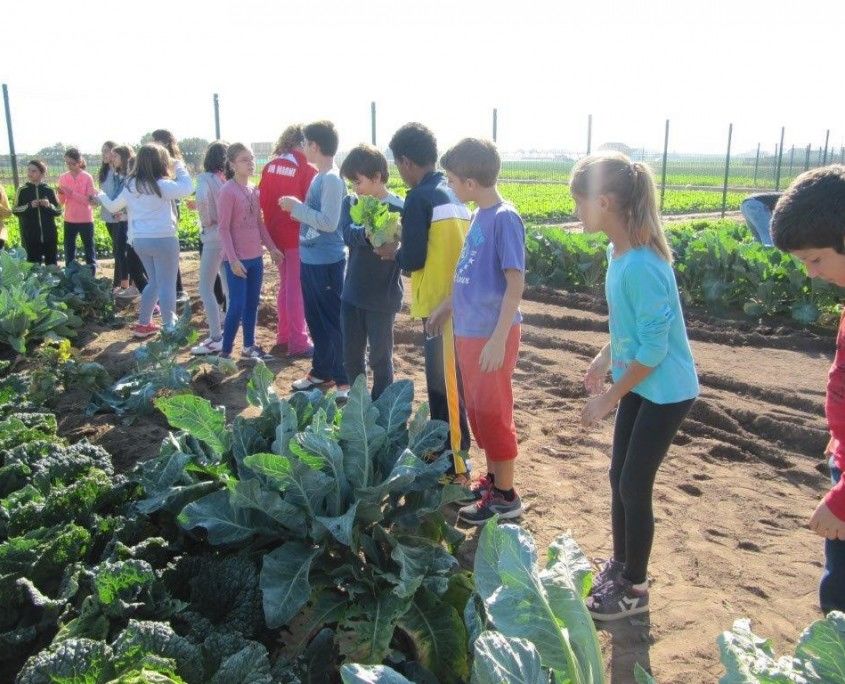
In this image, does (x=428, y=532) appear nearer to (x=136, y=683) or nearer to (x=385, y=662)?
(x=385, y=662)

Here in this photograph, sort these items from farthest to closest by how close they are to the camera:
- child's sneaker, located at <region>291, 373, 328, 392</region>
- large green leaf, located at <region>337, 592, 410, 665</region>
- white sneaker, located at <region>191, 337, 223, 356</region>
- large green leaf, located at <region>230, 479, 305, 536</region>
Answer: white sneaker, located at <region>191, 337, 223, 356</region> < child's sneaker, located at <region>291, 373, 328, 392</region> < large green leaf, located at <region>230, 479, 305, 536</region> < large green leaf, located at <region>337, 592, 410, 665</region>

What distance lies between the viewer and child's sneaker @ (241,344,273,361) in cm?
639

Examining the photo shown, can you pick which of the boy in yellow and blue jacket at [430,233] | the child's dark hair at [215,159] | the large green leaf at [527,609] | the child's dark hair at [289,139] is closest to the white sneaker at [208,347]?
the child's dark hair at [215,159]

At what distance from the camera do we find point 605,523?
146 inches

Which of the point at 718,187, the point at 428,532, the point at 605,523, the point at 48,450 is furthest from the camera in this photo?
the point at 718,187

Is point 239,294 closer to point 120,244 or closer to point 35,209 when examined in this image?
point 120,244

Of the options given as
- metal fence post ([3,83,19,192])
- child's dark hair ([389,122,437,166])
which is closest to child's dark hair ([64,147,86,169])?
metal fence post ([3,83,19,192])

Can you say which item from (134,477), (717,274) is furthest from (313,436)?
(717,274)

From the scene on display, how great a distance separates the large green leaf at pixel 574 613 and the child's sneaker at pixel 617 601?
1.26 metres

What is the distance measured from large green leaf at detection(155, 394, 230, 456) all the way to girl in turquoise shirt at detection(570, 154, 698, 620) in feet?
4.68

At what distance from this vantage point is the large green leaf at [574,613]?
164 centimetres

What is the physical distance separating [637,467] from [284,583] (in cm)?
129

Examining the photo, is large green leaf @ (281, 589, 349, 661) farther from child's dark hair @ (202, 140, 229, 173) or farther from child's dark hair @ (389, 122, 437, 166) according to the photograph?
child's dark hair @ (202, 140, 229, 173)

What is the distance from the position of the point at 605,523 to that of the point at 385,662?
1703 mm
